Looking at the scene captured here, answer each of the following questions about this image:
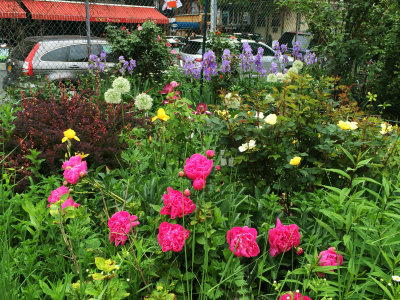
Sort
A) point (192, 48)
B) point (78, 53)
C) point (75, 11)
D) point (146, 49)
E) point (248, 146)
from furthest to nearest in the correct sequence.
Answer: point (75, 11)
point (192, 48)
point (78, 53)
point (146, 49)
point (248, 146)

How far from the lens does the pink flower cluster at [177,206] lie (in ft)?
4.62

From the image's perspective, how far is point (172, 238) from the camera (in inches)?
52.8

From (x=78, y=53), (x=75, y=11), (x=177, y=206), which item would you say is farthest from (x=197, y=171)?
(x=75, y=11)

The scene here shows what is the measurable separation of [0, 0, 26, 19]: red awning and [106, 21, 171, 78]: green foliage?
11.4 ft

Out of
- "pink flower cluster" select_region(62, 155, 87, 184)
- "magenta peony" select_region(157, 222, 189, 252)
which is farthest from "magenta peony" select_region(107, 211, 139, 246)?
"pink flower cluster" select_region(62, 155, 87, 184)

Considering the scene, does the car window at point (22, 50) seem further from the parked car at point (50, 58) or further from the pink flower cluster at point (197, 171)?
the pink flower cluster at point (197, 171)

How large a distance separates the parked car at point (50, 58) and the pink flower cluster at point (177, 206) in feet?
19.2

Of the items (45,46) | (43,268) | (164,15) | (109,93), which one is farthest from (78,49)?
(164,15)

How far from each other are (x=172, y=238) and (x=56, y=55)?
22.2ft

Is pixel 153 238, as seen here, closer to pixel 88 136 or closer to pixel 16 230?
pixel 16 230

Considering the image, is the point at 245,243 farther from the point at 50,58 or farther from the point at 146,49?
the point at 50,58

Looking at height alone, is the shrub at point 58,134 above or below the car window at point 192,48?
below

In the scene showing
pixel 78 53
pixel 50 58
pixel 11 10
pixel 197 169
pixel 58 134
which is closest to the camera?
pixel 197 169

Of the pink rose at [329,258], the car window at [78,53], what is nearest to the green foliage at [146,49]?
the car window at [78,53]
